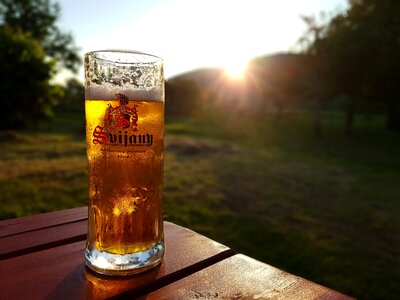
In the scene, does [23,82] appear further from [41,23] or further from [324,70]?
[41,23]

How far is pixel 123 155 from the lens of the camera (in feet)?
3.83

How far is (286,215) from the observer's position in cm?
547

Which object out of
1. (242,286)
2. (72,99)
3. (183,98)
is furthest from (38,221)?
(72,99)

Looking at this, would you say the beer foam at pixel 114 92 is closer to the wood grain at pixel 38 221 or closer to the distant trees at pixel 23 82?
the wood grain at pixel 38 221

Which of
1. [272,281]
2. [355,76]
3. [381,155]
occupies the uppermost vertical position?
[355,76]

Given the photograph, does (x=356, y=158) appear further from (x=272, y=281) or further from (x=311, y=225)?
(x=272, y=281)

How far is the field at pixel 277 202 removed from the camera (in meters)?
4.00

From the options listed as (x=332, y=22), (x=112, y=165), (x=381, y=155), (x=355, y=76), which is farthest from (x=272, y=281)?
(x=332, y=22)

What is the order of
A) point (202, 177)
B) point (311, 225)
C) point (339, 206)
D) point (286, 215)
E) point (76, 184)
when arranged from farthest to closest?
point (202, 177)
point (76, 184)
point (339, 206)
point (286, 215)
point (311, 225)

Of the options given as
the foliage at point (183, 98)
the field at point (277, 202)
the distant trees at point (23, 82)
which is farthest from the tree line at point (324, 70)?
the foliage at point (183, 98)

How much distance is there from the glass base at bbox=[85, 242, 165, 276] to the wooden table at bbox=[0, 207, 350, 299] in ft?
0.07

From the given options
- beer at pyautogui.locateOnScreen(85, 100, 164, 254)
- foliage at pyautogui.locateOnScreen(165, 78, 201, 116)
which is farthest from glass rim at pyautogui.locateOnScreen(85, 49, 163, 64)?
foliage at pyautogui.locateOnScreen(165, 78, 201, 116)

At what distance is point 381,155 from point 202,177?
29.8 ft

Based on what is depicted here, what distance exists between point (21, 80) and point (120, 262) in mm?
13008
